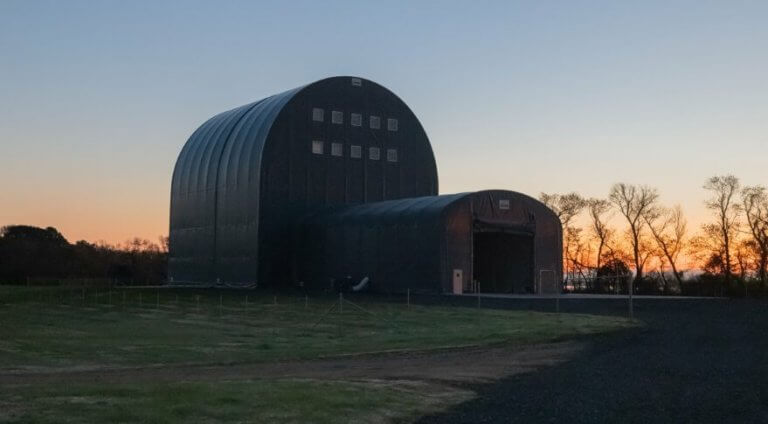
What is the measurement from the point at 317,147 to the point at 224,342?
144 ft

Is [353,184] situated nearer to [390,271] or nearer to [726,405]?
[390,271]

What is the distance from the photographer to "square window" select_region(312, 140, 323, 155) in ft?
218

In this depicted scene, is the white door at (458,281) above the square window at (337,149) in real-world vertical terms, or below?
below

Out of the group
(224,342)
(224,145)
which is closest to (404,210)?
(224,145)

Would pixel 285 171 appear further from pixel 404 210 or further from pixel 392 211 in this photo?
pixel 404 210

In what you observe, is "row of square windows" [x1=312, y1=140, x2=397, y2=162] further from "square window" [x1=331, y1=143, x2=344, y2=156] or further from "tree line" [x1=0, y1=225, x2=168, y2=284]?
"tree line" [x1=0, y1=225, x2=168, y2=284]

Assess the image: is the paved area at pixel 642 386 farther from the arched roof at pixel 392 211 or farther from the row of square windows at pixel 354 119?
the row of square windows at pixel 354 119

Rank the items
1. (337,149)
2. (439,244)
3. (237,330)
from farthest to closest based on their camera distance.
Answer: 1. (337,149)
2. (439,244)
3. (237,330)

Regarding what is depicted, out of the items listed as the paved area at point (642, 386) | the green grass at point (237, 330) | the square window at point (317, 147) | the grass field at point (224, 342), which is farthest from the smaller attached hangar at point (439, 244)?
the paved area at point (642, 386)

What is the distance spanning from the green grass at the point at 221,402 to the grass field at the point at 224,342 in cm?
2

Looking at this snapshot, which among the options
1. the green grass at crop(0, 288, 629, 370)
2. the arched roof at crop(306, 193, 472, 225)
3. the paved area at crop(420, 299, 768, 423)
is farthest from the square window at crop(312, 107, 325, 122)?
the paved area at crop(420, 299, 768, 423)

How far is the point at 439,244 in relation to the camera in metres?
52.2

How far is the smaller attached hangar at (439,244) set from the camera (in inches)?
2084

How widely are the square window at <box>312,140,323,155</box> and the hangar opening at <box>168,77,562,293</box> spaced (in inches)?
3.9
